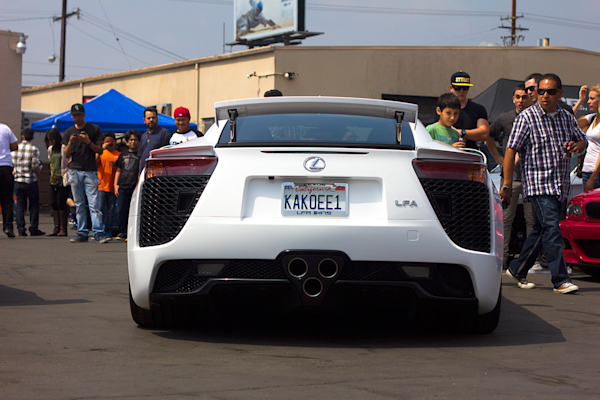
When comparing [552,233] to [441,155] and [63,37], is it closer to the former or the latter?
[441,155]

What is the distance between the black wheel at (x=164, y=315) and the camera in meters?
4.57

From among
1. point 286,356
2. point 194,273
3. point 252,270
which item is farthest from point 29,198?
point 286,356

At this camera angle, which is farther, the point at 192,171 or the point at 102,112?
the point at 102,112

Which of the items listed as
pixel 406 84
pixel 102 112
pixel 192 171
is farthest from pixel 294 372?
pixel 406 84

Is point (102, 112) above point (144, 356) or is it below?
above

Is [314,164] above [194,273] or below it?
above

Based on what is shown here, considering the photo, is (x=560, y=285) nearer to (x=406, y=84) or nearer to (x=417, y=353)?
(x=417, y=353)

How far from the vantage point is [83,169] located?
1225 cm

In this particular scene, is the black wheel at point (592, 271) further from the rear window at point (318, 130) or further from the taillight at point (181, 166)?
the taillight at point (181, 166)

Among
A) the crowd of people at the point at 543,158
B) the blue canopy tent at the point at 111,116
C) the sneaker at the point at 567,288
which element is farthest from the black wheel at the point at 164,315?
the blue canopy tent at the point at 111,116

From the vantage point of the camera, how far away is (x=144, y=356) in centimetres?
396

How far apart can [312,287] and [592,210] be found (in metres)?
4.60

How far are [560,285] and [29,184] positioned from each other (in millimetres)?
9894

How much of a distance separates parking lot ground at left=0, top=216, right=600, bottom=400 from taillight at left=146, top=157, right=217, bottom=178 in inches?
36.1
